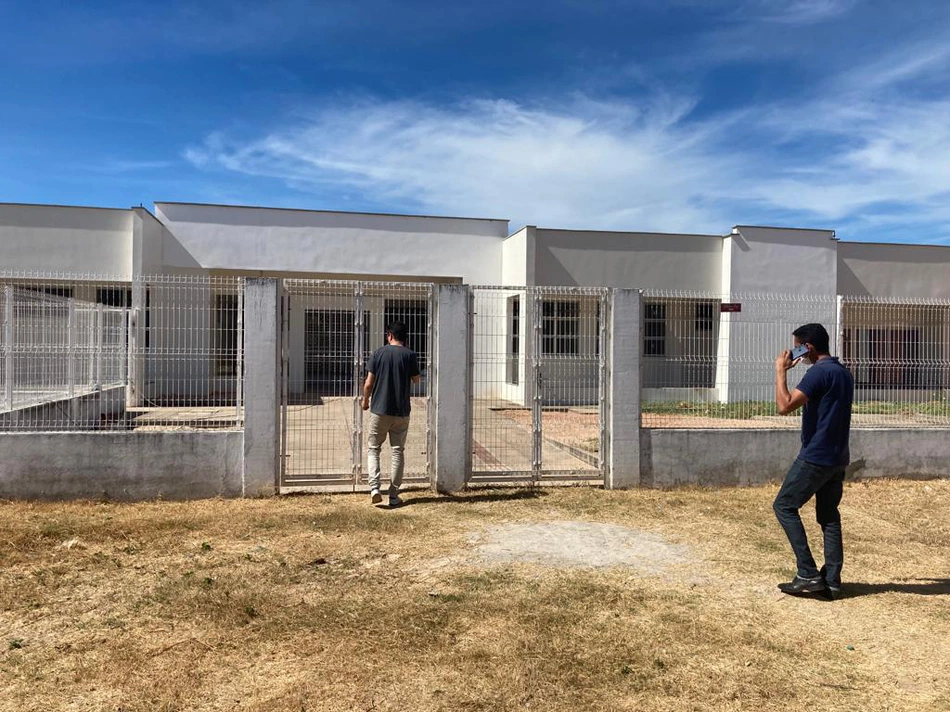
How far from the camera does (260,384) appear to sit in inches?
295

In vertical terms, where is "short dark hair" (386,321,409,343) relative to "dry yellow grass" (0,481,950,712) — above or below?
above

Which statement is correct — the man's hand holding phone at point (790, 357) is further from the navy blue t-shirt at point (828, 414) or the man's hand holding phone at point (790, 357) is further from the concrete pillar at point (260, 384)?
the concrete pillar at point (260, 384)

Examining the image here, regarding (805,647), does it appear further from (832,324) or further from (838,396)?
(832,324)

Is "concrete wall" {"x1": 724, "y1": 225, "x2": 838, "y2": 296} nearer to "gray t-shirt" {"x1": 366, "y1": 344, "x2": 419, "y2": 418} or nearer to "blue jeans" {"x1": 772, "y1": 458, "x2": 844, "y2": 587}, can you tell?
"gray t-shirt" {"x1": 366, "y1": 344, "x2": 419, "y2": 418}

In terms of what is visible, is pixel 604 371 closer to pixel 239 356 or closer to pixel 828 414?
pixel 828 414

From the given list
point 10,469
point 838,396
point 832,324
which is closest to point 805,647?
point 838,396

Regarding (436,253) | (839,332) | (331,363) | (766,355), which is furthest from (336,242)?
(839,332)

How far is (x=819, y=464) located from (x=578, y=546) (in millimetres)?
2103

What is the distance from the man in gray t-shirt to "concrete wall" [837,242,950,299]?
16673mm

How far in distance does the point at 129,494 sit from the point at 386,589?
3740 mm

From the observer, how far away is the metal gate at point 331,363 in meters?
7.75

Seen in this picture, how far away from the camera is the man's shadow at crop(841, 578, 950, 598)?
5.08 metres

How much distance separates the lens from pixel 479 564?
561 cm

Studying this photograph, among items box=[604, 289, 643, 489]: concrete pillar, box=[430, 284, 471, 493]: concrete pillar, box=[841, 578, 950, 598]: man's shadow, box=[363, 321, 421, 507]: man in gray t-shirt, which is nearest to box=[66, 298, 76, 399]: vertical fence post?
box=[363, 321, 421, 507]: man in gray t-shirt
